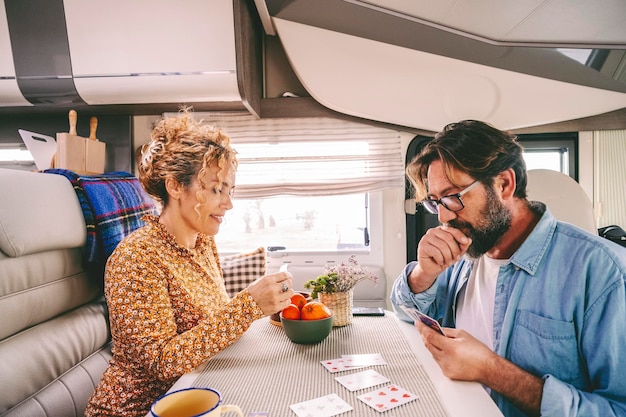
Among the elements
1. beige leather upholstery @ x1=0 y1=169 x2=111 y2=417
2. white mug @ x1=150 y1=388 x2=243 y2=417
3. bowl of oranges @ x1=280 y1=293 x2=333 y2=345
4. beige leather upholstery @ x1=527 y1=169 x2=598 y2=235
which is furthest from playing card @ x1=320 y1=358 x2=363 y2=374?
beige leather upholstery @ x1=527 y1=169 x2=598 y2=235

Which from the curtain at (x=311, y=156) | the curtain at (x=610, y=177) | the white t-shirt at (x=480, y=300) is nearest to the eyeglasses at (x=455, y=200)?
the white t-shirt at (x=480, y=300)

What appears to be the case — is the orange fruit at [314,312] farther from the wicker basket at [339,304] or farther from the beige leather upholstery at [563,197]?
the beige leather upholstery at [563,197]

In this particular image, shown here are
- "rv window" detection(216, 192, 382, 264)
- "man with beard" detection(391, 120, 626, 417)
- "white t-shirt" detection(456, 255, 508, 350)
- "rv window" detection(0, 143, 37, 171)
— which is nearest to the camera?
"man with beard" detection(391, 120, 626, 417)

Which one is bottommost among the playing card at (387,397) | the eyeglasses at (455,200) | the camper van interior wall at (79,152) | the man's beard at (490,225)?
the playing card at (387,397)

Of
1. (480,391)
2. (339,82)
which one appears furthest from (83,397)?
(339,82)

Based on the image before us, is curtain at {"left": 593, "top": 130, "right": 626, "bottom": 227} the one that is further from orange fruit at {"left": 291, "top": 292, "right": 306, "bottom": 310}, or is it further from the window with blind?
orange fruit at {"left": 291, "top": 292, "right": 306, "bottom": 310}

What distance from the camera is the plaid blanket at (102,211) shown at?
146 cm

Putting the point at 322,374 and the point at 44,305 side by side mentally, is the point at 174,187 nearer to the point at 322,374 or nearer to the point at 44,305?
the point at 44,305

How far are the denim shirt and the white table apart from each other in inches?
8.1

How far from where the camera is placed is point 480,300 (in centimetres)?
133

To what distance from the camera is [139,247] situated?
3.81 feet

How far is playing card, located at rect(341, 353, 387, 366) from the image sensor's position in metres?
1.06

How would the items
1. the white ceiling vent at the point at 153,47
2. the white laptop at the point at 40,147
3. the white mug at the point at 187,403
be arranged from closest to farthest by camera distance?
the white mug at the point at 187,403 < the white ceiling vent at the point at 153,47 < the white laptop at the point at 40,147

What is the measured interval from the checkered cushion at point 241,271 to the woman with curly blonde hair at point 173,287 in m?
0.34
